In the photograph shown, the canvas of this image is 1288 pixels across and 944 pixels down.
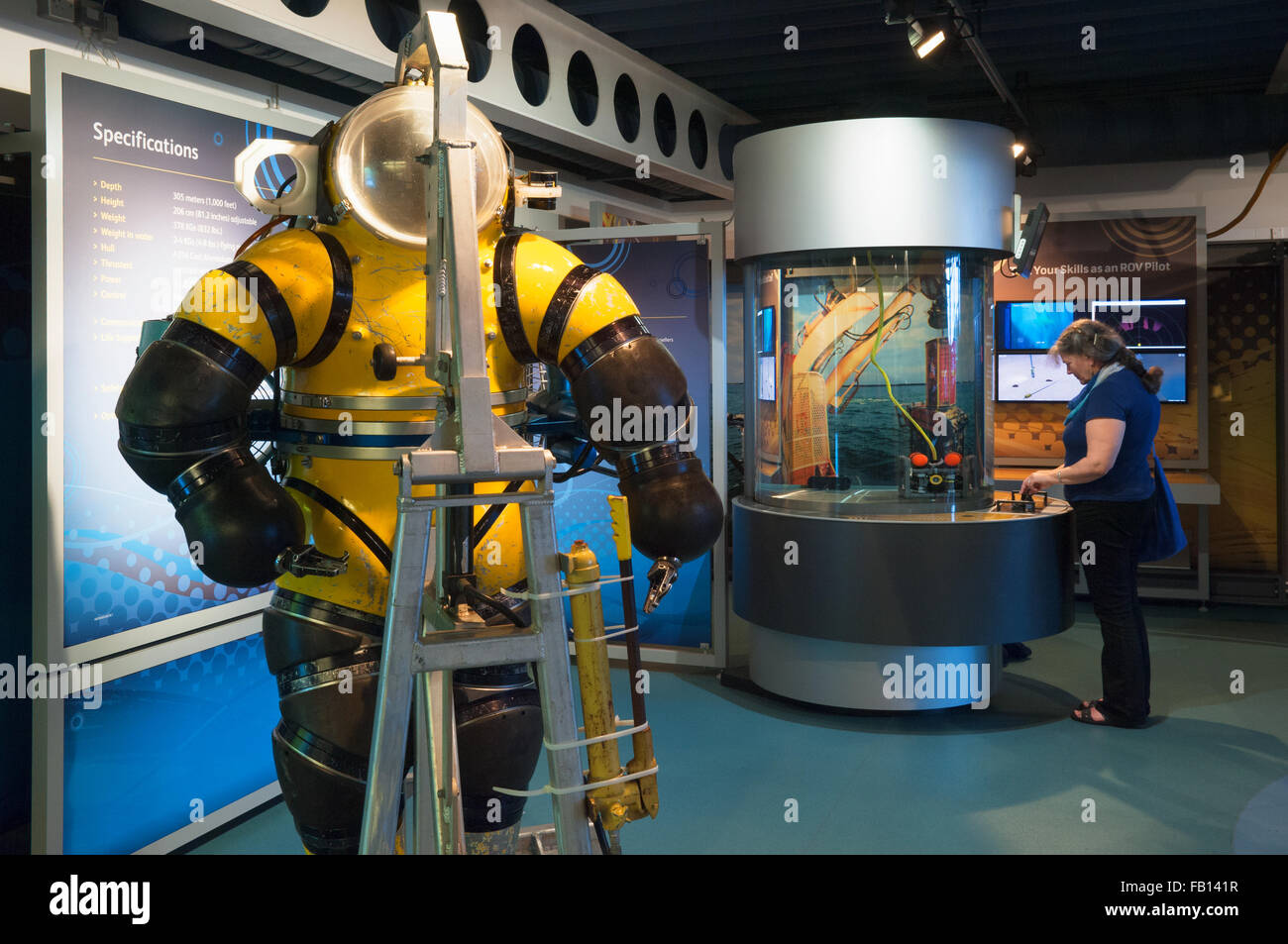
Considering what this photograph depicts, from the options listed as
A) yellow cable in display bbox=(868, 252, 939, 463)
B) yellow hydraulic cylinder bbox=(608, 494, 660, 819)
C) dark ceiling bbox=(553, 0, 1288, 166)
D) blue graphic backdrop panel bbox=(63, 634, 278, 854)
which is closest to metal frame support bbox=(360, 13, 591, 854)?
yellow hydraulic cylinder bbox=(608, 494, 660, 819)

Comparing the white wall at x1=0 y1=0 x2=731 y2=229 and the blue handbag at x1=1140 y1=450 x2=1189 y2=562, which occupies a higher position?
the white wall at x1=0 y1=0 x2=731 y2=229

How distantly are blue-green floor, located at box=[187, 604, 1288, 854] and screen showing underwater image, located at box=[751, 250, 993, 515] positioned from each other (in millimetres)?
915

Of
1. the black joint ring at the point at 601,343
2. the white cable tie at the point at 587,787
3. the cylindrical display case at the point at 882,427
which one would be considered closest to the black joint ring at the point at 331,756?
the white cable tie at the point at 587,787

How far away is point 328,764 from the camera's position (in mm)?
1986

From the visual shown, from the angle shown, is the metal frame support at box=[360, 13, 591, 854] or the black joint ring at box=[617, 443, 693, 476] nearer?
the metal frame support at box=[360, 13, 591, 854]

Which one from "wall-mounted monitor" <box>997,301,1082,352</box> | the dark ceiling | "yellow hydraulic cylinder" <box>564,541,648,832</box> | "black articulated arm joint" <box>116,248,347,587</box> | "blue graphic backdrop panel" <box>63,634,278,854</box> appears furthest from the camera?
"wall-mounted monitor" <box>997,301,1082,352</box>

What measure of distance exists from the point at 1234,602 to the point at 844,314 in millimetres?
3907

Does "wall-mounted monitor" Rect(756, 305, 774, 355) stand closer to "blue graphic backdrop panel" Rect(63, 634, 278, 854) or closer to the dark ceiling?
the dark ceiling

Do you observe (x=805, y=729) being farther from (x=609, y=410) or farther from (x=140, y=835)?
(x=609, y=410)

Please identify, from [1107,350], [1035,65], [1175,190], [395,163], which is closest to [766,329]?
[1107,350]

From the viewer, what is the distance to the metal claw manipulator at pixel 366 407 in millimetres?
1853

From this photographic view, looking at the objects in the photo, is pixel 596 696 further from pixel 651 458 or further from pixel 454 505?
pixel 651 458

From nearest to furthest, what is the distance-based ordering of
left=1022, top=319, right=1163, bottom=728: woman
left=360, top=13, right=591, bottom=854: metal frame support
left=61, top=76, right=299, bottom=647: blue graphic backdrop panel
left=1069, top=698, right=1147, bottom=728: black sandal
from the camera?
left=360, top=13, right=591, bottom=854: metal frame support → left=61, top=76, right=299, bottom=647: blue graphic backdrop panel → left=1022, top=319, right=1163, bottom=728: woman → left=1069, top=698, right=1147, bottom=728: black sandal

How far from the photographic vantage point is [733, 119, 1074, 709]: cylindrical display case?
4113 mm
